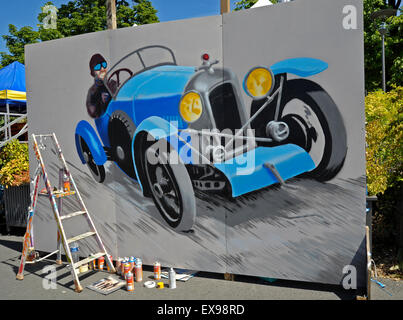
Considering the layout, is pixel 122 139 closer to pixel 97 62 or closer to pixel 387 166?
pixel 97 62

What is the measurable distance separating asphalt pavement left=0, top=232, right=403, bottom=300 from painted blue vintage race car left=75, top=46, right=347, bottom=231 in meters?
0.89

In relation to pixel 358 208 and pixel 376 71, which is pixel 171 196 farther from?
A: pixel 376 71

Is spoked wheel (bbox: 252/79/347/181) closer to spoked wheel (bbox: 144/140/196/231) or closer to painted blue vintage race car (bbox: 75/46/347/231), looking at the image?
painted blue vintage race car (bbox: 75/46/347/231)

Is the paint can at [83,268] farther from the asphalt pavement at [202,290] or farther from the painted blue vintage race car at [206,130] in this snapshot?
the painted blue vintage race car at [206,130]

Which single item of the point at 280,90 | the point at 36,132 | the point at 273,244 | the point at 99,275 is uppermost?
the point at 280,90

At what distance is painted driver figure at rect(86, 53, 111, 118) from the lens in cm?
534

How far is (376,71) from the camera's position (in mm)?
15508

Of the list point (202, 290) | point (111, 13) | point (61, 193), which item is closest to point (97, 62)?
point (111, 13)

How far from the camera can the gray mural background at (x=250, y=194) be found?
414cm

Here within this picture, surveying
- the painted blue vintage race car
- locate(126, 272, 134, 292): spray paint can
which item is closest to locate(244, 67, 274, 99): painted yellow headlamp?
the painted blue vintage race car

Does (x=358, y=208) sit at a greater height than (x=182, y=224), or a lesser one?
greater

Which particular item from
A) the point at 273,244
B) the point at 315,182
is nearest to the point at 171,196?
the point at 273,244

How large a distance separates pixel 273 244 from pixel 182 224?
1346mm

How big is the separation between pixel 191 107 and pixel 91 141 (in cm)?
185
